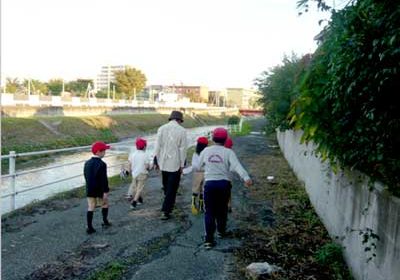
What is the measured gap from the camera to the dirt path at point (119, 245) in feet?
14.4

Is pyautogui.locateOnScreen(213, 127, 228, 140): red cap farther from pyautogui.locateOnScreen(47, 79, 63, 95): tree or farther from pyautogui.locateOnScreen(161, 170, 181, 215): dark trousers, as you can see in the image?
pyautogui.locateOnScreen(47, 79, 63, 95): tree

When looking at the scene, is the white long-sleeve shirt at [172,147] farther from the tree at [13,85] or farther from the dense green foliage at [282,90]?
the tree at [13,85]

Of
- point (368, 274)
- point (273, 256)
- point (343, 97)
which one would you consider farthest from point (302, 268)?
point (343, 97)

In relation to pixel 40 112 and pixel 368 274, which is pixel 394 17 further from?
pixel 40 112

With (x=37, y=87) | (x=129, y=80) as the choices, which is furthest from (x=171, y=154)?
(x=129, y=80)

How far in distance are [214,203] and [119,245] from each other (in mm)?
1391

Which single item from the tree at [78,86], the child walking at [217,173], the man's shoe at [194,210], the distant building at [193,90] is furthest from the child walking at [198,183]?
the distant building at [193,90]

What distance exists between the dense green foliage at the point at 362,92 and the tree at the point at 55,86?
79.9 meters

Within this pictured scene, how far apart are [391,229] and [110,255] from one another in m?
3.20

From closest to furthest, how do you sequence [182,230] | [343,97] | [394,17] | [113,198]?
1. [394,17]
2. [343,97]
3. [182,230]
4. [113,198]

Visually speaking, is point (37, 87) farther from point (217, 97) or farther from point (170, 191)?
point (217, 97)

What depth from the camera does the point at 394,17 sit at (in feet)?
9.14

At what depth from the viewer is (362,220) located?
409cm

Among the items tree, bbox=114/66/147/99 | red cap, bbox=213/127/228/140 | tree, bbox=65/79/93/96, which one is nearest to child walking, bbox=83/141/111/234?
red cap, bbox=213/127/228/140
